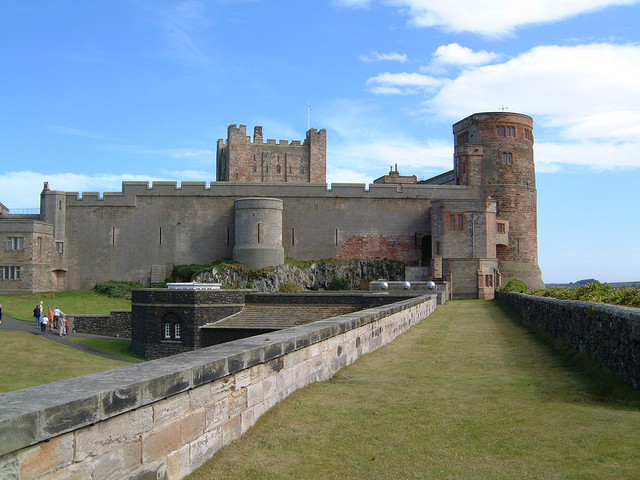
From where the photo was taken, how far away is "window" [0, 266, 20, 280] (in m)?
46.9

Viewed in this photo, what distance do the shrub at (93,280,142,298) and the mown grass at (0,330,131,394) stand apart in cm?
1581

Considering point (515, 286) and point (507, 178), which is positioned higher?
point (507, 178)

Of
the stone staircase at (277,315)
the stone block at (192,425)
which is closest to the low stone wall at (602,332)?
the stone block at (192,425)

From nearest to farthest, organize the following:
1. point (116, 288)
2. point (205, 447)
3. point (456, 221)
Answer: point (205, 447), point (456, 221), point (116, 288)

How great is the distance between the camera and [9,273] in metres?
47.1

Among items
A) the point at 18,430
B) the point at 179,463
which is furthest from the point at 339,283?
the point at 18,430

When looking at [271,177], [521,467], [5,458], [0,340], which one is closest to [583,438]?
[521,467]

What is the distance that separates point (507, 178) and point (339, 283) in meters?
16.4

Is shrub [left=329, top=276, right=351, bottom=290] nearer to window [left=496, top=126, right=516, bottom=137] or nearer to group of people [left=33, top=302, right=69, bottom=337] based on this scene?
window [left=496, top=126, right=516, bottom=137]

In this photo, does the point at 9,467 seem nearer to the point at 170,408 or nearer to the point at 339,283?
the point at 170,408

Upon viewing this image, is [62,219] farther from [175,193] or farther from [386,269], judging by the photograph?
[386,269]

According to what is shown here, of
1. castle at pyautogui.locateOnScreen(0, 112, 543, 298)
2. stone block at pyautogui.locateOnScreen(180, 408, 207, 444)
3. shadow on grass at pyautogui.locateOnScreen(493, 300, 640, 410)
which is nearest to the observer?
stone block at pyautogui.locateOnScreen(180, 408, 207, 444)

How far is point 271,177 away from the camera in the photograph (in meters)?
69.9

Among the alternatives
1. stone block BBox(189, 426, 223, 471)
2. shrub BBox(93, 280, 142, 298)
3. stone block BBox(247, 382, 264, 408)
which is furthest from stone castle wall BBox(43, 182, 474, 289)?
stone block BBox(189, 426, 223, 471)
